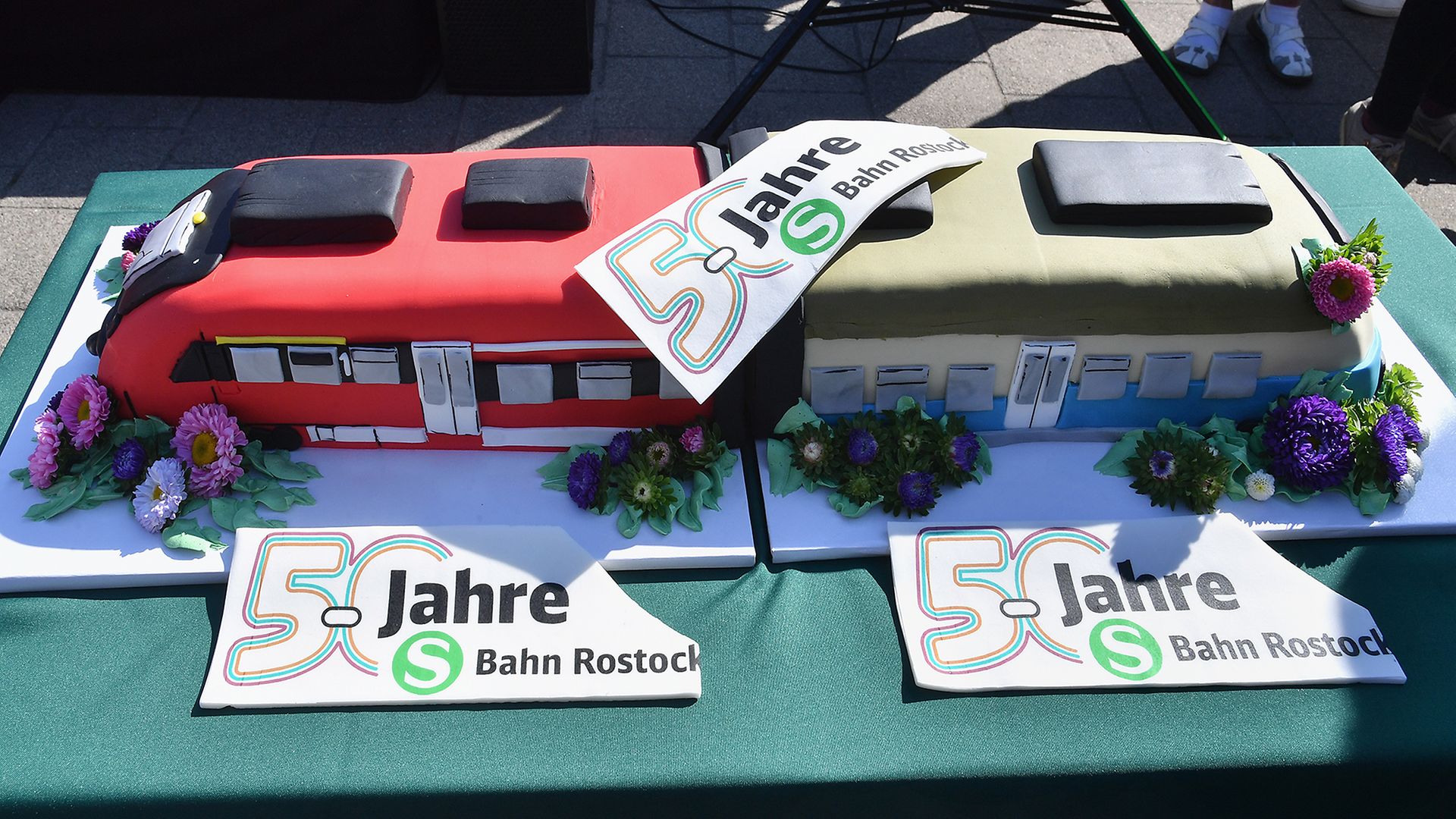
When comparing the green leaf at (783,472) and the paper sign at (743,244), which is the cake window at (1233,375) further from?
the green leaf at (783,472)

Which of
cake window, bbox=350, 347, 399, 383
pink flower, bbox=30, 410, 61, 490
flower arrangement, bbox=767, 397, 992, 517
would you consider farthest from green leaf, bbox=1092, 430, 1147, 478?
pink flower, bbox=30, 410, 61, 490

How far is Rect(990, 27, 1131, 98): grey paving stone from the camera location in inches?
149

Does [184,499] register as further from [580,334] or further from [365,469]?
[580,334]

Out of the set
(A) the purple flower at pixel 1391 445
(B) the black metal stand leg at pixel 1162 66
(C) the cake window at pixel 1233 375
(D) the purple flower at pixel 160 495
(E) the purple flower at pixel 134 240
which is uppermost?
(B) the black metal stand leg at pixel 1162 66

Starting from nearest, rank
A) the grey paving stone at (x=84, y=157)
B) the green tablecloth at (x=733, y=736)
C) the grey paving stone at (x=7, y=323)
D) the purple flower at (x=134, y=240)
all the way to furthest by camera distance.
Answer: the green tablecloth at (x=733, y=736) < the purple flower at (x=134, y=240) < the grey paving stone at (x=7, y=323) < the grey paving stone at (x=84, y=157)

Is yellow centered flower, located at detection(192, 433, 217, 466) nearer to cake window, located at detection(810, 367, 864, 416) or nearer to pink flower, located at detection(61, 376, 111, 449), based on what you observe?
pink flower, located at detection(61, 376, 111, 449)

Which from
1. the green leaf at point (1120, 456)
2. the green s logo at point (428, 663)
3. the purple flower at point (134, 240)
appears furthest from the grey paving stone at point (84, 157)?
the green leaf at point (1120, 456)

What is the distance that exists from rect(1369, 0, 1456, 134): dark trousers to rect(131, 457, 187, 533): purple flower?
3.27 m

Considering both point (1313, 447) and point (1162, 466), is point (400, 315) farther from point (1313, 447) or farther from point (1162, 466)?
point (1313, 447)

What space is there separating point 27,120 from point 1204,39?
13.6 feet

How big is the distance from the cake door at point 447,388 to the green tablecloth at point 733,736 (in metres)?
0.44

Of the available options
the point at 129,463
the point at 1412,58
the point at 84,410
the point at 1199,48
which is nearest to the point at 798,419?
the point at 129,463

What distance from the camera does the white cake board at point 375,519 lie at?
1.65 m

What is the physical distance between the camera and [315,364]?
1710 millimetres
